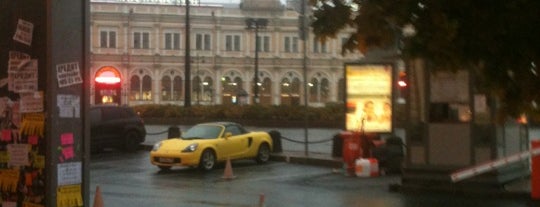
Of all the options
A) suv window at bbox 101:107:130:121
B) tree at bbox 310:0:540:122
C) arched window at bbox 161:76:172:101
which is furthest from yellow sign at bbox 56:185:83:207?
arched window at bbox 161:76:172:101

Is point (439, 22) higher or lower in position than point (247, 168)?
higher

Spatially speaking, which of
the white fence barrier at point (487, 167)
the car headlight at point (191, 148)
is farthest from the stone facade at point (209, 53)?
the white fence barrier at point (487, 167)

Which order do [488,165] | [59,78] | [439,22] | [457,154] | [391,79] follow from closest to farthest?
[439,22]
[59,78]
[488,165]
[457,154]
[391,79]

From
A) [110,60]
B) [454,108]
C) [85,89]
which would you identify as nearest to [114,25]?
[110,60]

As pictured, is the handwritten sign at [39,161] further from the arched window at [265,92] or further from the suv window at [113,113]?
the arched window at [265,92]

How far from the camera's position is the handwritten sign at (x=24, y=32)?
735cm

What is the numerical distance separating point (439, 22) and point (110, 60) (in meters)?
56.2

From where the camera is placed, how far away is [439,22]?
17.1 feet

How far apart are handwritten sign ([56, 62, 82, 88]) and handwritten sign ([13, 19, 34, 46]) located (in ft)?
1.03

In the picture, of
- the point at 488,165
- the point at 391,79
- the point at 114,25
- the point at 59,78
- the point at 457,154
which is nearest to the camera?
the point at 59,78

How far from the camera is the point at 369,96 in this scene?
26.9m

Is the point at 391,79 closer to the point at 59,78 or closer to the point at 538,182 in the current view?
the point at 538,182

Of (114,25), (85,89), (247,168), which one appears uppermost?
(114,25)

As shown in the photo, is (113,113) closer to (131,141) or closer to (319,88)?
(131,141)
